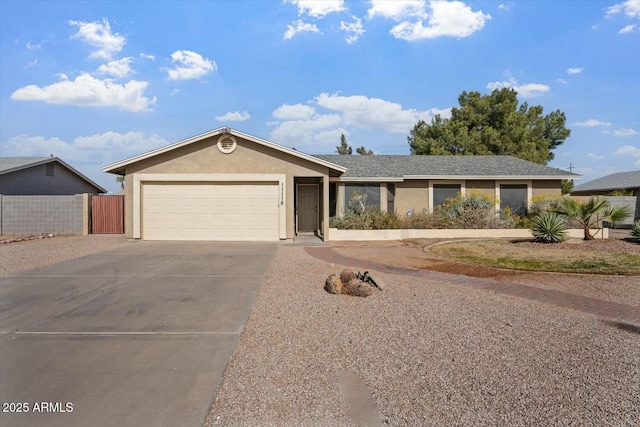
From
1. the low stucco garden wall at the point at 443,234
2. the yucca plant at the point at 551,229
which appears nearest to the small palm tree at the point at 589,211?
the yucca plant at the point at 551,229

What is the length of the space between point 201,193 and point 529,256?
12020 millimetres

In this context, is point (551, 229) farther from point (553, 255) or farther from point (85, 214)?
point (85, 214)

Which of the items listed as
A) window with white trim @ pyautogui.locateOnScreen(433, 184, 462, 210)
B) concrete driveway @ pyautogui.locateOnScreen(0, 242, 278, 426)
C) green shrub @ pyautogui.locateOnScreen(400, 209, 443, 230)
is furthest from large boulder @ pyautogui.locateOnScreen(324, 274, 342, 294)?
window with white trim @ pyautogui.locateOnScreen(433, 184, 462, 210)

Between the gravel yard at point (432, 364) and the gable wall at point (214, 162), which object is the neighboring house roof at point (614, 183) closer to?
the gable wall at point (214, 162)

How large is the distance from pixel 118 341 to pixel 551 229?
47.2 ft

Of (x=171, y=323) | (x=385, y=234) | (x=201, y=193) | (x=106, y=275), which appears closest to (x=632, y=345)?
(x=171, y=323)

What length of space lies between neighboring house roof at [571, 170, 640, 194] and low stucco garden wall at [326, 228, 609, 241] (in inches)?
704

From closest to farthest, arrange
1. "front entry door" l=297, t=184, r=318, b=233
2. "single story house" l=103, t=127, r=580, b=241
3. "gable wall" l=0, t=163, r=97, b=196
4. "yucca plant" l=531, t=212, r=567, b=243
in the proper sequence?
"yucca plant" l=531, t=212, r=567, b=243, "single story house" l=103, t=127, r=580, b=241, "front entry door" l=297, t=184, r=318, b=233, "gable wall" l=0, t=163, r=97, b=196

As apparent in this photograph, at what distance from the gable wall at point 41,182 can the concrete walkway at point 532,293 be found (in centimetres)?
2171

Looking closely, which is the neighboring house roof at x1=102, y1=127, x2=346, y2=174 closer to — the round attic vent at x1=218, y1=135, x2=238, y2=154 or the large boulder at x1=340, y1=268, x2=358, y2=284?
the round attic vent at x1=218, y1=135, x2=238, y2=154

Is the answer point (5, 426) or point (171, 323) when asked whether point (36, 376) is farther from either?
point (171, 323)

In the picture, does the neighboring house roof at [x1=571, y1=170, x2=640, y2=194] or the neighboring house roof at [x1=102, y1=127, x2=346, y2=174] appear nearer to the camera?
the neighboring house roof at [x1=102, y1=127, x2=346, y2=174]

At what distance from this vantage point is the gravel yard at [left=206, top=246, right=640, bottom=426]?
3240 mm

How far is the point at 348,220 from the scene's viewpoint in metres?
17.6
